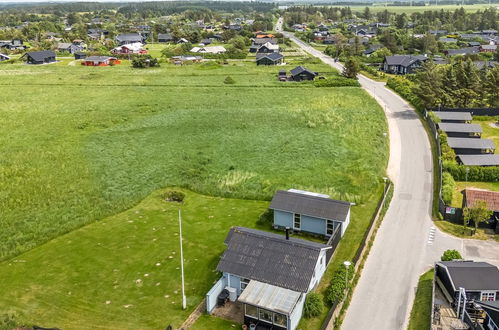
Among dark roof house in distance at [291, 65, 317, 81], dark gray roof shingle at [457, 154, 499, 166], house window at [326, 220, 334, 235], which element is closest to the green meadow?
house window at [326, 220, 334, 235]

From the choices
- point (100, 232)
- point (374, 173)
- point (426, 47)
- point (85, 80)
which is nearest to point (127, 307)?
point (100, 232)

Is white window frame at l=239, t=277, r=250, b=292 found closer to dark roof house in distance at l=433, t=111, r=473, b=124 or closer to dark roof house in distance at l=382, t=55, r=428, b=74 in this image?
dark roof house in distance at l=433, t=111, r=473, b=124

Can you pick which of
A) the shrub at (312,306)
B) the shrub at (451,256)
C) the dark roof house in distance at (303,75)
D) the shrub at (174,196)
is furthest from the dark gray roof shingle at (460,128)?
the dark roof house in distance at (303,75)

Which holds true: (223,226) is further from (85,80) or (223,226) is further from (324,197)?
(85,80)

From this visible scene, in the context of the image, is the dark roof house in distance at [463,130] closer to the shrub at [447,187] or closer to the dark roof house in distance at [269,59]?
the shrub at [447,187]

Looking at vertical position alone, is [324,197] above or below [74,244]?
above

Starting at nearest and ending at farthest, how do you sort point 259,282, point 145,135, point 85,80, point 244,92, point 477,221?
point 259,282
point 477,221
point 145,135
point 244,92
point 85,80
